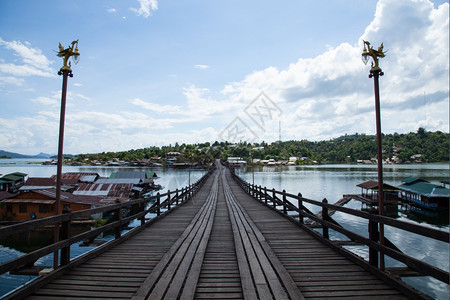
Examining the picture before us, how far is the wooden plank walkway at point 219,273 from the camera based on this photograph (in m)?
3.57

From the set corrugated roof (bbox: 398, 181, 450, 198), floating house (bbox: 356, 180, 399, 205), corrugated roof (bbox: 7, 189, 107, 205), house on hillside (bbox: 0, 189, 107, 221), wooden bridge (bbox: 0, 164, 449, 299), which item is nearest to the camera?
wooden bridge (bbox: 0, 164, 449, 299)

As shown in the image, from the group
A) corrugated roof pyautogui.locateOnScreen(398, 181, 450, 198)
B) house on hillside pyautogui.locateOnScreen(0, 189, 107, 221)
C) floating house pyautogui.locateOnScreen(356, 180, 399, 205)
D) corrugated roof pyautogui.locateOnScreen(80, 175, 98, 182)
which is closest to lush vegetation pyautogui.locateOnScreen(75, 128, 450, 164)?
corrugated roof pyautogui.locateOnScreen(80, 175, 98, 182)

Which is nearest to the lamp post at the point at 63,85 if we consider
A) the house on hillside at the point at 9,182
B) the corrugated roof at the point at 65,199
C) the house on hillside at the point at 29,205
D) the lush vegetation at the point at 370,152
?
the house on hillside at the point at 29,205

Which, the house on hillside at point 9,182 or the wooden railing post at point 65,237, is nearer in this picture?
the wooden railing post at point 65,237

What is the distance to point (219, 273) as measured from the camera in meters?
4.31

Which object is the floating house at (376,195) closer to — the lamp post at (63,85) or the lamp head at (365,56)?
the lamp head at (365,56)

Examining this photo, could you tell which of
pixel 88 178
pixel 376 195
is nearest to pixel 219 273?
pixel 376 195

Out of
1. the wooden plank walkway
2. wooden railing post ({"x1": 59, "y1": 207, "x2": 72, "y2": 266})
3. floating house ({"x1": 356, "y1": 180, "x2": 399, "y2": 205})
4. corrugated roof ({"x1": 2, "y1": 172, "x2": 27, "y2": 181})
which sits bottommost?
floating house ({"x1": 356, "y1": 180, "x2": 399, "y2": 205})

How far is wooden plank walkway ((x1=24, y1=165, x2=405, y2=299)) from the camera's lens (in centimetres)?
357

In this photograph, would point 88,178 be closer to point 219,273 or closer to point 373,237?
point 219,273

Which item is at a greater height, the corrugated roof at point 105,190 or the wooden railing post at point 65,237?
the wooden railing post at point 65,237

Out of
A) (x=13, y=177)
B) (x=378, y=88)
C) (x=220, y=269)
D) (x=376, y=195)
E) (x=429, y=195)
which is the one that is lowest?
(x=376, y=195)

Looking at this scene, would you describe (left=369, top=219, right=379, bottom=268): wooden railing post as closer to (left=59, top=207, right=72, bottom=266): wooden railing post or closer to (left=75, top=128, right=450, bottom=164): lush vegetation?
(left=59, top=207, right=72, bottom=266): wooden railing post

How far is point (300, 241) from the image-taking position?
6.29 meters
